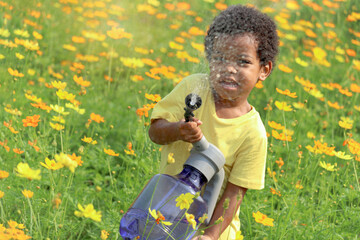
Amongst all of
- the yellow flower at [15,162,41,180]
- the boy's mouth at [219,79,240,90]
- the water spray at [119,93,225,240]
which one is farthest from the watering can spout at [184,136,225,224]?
the yellow flower at [15,162,41,180]

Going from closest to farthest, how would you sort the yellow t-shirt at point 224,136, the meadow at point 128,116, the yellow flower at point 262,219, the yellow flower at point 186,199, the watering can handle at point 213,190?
the yellow flower at point 186,199
the watering can handle at point 213,190
the yellow t-shirt at point 224,136
the yellow flower at point 262,219
the meadow at point 128,116

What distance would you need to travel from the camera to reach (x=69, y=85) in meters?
3.71

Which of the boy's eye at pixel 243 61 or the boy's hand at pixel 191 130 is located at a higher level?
the boy's eye at pixel 243 61

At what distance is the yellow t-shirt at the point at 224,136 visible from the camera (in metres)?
1.93

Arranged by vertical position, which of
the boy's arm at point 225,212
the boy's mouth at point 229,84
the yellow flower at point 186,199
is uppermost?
the boy's mouth at point 229,84

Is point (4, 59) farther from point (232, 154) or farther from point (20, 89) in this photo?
point (232, 154)

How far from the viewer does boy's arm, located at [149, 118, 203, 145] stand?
1.67 m

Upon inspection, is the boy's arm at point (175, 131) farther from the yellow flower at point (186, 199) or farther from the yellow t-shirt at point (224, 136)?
the yellow flower at point (186, 199)

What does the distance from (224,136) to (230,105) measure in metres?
0.12

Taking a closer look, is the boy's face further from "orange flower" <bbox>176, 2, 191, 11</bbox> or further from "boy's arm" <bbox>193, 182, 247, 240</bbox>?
"orange flower" <bbox>176, 2, 191, 11</bbox>

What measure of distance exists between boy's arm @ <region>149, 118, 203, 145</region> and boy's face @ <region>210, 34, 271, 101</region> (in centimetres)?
22

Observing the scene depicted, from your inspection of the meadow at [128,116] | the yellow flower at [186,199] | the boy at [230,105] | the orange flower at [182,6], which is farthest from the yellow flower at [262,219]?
the orange flower at [182,6]

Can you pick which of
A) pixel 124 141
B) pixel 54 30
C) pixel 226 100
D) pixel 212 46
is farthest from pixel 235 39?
pixel 54 30

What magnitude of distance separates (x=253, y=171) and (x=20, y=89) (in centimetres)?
174
